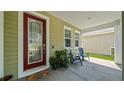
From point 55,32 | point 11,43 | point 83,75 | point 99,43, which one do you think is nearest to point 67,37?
point 55,32

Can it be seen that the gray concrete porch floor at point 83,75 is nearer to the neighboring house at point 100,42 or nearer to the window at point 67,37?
the window at point 67,37

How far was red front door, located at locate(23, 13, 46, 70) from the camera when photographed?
13.7ft

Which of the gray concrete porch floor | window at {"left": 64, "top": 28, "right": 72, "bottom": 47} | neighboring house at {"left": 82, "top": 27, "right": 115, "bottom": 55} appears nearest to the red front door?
the gray concrete porch floor

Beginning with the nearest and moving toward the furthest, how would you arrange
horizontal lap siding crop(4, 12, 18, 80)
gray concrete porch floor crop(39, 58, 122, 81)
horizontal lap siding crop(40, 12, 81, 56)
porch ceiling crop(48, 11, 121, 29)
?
horizontal lap siding crop(4, 12, 18, 80)
gray concrete porch floor crop(39, 58, 122, 81)
porch ceiling crop(48, 11, 121, 29)
horizontal lap siding crop(40, 12, 81, 56)

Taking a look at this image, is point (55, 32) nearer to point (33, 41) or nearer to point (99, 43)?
point (33, 41)

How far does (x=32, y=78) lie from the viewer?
12.2ft

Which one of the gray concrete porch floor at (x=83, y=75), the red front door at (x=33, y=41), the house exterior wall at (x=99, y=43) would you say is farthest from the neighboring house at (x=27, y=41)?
the house exterior wall at (x=99, y=43)

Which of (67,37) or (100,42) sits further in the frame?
(100,42)

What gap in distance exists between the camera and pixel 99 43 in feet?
47.8

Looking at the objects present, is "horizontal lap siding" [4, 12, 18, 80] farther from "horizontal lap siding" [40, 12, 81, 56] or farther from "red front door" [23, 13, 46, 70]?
"horizontal lap siding" [40, 12, 81, 56]

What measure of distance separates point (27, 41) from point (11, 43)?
0.80 meters

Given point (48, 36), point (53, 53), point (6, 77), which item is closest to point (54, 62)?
point (53, 53)

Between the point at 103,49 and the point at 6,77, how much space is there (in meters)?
12.4
